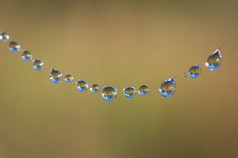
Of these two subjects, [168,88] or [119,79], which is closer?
[168,88]

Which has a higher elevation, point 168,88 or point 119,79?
point 119,79

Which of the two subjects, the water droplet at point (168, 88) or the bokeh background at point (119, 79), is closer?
the water droplet at point (168, 88)

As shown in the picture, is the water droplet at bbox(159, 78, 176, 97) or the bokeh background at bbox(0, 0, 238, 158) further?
the bokeh background at bbox(0, 0, 238, 158)

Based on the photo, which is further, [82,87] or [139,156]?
[139,156]

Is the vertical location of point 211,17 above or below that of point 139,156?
above

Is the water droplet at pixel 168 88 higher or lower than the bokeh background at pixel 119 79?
lower

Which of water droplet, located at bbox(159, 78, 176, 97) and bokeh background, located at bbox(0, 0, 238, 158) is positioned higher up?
bokeh background, located at bbox(0, 0, 238, 158)

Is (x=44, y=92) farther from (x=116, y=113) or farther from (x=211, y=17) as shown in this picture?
(x=211, y=17)

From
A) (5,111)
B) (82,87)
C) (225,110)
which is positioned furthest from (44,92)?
(225,110)
